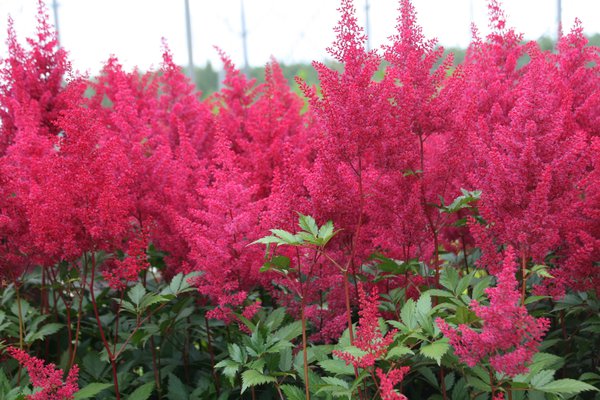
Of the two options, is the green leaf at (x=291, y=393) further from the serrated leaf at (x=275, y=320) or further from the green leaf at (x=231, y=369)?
the serrated leaf at (x=275, y=320)

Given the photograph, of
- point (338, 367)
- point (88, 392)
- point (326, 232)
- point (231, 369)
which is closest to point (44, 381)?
point (88, 392)

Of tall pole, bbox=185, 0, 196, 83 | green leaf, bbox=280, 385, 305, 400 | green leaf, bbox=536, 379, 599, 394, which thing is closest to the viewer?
green leaf, bbox=536, 379, 599, 394

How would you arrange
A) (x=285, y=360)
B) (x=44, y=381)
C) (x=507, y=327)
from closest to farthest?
(x=507, y=327)
(x=44, y=381)
(x=285, y=360)

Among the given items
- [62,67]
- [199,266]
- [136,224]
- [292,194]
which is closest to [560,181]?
[292,194]

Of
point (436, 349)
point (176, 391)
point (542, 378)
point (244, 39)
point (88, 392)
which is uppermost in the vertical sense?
point (244, 39)

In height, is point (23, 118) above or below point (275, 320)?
above

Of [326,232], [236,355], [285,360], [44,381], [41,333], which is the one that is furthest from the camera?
[41,333]

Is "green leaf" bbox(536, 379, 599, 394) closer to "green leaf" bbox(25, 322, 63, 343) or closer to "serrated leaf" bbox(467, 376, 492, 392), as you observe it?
"serrated leaf" bbox(467, 376, 492, 392)

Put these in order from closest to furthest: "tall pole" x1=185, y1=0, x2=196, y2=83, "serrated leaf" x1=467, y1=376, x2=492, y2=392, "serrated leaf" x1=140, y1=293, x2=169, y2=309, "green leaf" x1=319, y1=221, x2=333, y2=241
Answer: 1. "green leaf" x1=319, y1=221, x2=333, y2=241
2. "serrated leaf" x1=467, y1=376, x2=492, y2=392
3. "serrated leaf" x1=140, y1=293, x2=169, y2=309
4. "tall pole" x1=185, y1=0, x2=196, y2=83

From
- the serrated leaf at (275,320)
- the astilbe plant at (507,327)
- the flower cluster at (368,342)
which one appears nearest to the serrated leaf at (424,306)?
the flower cluster at (368,342)

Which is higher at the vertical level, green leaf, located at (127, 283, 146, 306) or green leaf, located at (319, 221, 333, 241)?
green leaf, located at (319, 221, 333, 241)

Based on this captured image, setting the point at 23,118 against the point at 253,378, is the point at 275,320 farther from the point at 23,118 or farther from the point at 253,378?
the point at 23,118

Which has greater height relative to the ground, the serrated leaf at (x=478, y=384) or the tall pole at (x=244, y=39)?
the tall pole at (x=244, y=39)

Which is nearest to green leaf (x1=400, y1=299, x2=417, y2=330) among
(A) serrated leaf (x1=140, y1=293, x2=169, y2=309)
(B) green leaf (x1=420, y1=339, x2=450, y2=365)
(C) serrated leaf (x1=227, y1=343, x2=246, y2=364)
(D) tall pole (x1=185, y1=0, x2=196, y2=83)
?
(B) green leaf (x1=420, y1=339, x2=450, y2=365)
